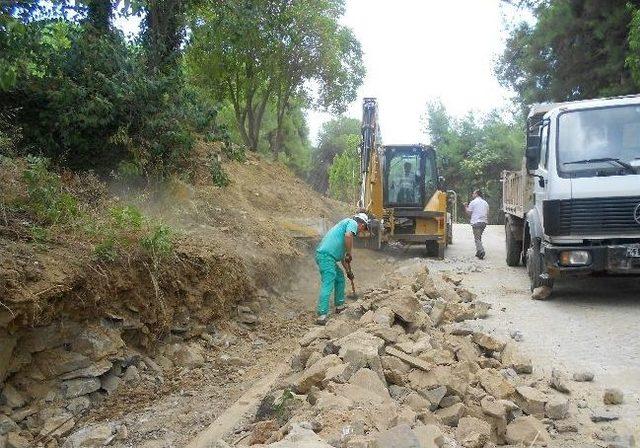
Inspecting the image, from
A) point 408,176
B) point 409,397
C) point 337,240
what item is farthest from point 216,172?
point 409,397

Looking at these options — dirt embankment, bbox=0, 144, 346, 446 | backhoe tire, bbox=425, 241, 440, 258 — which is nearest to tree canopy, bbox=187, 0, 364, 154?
backhoe tire, bbox=425, 241, 440, 258

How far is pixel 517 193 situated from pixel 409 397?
7.45m

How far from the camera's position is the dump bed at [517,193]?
9688 mm

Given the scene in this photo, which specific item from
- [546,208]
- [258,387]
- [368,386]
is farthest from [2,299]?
→ [546,208]

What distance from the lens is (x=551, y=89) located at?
681 inches

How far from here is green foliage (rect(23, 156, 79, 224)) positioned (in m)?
6.80

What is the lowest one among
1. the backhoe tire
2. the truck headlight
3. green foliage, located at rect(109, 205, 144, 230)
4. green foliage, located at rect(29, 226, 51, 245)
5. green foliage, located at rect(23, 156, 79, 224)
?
the backhoe tire

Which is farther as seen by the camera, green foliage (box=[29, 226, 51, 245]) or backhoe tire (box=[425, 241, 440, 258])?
backhoe tire (box=[425, 241, 440, 258])

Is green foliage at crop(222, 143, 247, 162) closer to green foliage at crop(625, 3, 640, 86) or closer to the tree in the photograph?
green foliage at crop(625, 3, 640, 86)

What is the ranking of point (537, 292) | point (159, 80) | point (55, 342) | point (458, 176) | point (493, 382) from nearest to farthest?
point (493, 382)
point (55, 342)
point (537, 292)
point (159, 80)
point (458, 176)

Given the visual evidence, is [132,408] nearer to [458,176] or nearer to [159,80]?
[159,80]

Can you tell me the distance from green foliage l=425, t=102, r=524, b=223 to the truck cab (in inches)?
1049

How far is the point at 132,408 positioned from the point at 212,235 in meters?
3.67

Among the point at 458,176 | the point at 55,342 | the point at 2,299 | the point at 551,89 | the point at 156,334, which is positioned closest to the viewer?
the point at 2,299
